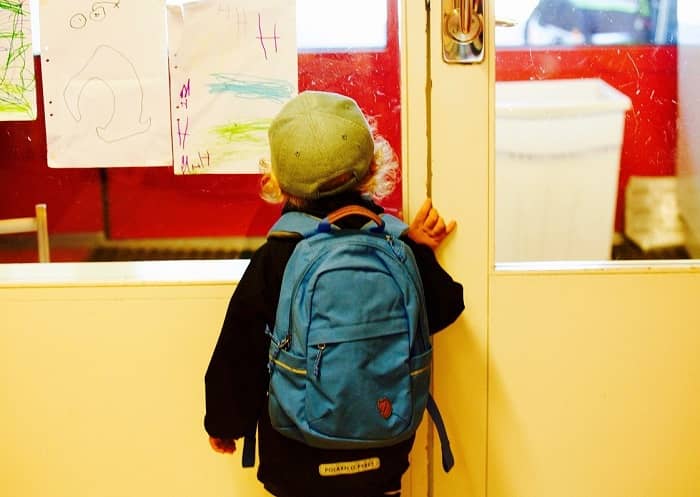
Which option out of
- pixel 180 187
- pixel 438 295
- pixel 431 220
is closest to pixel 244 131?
pixel 180 187

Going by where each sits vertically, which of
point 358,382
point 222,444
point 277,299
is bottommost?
point 222,444

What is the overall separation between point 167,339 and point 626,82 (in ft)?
3.44

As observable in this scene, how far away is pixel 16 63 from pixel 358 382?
93 centimetres

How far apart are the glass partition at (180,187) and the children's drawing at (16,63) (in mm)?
13

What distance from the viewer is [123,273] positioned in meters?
1.49

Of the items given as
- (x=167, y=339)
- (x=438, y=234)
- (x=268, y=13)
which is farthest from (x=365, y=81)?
(x=167, y=339)

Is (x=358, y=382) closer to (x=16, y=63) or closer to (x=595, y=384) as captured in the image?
(x=595, y=384)

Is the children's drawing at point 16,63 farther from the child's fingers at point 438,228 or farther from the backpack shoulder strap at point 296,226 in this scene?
the child's fingers at point 438,228

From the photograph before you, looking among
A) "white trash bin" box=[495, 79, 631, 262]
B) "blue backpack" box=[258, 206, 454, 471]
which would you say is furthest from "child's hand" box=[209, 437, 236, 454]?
"white trash bin" box=[495, 79, 631, 262]

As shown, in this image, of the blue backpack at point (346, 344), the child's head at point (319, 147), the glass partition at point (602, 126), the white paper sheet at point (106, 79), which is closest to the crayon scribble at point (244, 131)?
the white paper sheet at point (106, 79)

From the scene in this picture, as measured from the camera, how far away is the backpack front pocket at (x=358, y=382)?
1094 millimetres

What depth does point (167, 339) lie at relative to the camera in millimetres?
1454

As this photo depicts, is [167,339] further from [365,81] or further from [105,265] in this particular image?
[365,81]

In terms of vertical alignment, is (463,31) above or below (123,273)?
above
